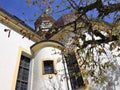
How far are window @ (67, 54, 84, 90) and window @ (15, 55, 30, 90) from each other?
325 cm

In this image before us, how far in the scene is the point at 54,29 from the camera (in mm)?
6422

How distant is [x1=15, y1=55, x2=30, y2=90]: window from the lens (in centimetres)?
1062

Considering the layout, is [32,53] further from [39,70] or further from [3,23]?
[3,23]

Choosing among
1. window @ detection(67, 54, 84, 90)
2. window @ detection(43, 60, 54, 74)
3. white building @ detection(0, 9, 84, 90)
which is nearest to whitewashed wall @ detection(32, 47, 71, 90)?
white building @ detection(0, 9, 84, 90)

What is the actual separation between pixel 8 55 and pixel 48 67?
3.14 m

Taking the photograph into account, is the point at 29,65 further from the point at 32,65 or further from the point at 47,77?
the point at 47,77

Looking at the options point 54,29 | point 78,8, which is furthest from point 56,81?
point 78,8

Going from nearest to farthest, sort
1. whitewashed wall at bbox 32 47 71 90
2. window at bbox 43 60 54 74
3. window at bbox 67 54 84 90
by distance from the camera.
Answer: whitewashed wall at bbox 32 47 71 90
window at bbox 67 54 84 90
window at bbox 43 60 54 74

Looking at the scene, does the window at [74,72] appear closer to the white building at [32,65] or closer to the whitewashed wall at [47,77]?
the white building at [32,65]

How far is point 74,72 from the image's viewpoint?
38.1 feet

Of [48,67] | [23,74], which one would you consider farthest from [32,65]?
[48,67]

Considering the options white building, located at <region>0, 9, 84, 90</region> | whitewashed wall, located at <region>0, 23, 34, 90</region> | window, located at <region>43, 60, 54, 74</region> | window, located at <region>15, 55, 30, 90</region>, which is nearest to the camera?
whitewashed wall, located at <region>0, 23, 34, 90</region>

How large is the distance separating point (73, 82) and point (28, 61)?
406cm

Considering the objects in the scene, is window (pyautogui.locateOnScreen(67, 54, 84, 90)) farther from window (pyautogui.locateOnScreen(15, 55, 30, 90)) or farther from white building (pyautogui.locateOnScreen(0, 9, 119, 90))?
window (pyautogui.locateOnScreen(15, 55, 30, 90))
